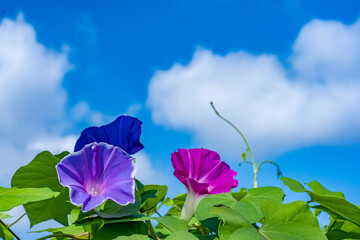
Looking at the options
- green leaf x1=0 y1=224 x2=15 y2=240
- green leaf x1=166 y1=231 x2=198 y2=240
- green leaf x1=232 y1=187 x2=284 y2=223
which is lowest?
green leaf x1=166 y1=231 x2=198 y2=240

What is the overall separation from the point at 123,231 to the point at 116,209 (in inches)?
1.5

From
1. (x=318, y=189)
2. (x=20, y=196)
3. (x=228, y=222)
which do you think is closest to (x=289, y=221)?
(x=228, y=222)

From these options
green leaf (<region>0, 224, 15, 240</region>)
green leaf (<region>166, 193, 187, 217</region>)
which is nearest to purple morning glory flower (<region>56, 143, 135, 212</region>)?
green leaf (<region>0, 224, 15, 240</region>)

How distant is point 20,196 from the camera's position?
0.69 metres

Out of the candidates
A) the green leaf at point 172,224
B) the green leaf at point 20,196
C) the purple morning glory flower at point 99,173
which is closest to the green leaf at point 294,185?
the green leaf at point 172,224

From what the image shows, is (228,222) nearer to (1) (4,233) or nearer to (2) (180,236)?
(2) (180,236)

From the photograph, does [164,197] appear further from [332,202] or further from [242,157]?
[242,157]

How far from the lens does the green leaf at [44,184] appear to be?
0.81 m

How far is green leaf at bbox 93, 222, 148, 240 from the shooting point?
68 cm

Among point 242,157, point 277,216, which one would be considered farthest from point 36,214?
point 242,157

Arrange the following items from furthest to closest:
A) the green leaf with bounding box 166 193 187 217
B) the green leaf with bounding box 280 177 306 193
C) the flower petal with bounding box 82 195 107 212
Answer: the green leaf with bounding box 166 193 187 217, the green leaf with bounding box 280 177 306 193, the flower petal with bounding box 82 195 107 212

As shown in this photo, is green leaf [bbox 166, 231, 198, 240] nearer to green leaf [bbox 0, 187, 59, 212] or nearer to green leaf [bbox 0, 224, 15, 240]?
green leaf [bbox 0, 187, 59, 212]

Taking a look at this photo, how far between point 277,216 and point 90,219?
317 mm

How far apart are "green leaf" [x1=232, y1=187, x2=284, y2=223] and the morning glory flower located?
0.05m
